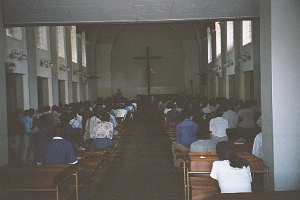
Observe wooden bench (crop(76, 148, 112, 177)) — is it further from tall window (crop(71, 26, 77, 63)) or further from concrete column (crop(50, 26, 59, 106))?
tall window (crop(71, 26, 77, 63))

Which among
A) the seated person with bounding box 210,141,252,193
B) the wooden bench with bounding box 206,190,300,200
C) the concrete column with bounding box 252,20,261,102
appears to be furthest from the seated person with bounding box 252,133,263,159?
the concrete column with bounding box 252,20,261,102

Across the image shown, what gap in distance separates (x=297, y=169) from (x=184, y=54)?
26.5m

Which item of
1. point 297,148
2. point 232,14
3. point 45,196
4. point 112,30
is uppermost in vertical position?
point 112,30

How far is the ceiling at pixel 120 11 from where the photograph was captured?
6.77 meters

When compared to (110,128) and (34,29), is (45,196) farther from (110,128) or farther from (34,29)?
(34,29)

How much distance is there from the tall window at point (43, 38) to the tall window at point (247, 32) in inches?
340

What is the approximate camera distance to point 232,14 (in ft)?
22.4

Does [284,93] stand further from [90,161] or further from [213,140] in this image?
[90,161]

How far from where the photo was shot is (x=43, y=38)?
16828 mm

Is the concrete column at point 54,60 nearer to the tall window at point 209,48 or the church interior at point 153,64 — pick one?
the church interior at point 153,64

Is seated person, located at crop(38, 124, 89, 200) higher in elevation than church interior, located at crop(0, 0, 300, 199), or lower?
lower

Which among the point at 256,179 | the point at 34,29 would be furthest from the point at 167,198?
the point at 34,29

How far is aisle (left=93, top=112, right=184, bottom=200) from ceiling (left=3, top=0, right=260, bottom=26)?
3008mm

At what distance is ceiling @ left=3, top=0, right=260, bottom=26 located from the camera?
677 centimetres
